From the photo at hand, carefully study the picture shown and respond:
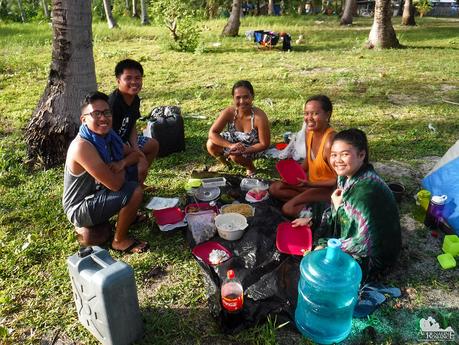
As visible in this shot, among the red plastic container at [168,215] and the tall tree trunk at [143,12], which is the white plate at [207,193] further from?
the tall tree trunk at [143,12]

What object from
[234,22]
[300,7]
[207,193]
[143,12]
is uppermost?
[300,7]

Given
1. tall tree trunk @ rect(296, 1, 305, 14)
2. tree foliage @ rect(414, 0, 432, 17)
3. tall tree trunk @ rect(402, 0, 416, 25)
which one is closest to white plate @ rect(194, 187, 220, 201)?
tall tree trunk @ rect(402, 0, 416, 25)

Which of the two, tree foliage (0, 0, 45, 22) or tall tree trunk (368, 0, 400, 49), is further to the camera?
tree foliage (0, 0, 45, 22)

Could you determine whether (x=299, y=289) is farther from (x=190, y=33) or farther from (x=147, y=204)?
(x=190, y=33)

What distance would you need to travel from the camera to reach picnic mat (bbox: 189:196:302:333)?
2.70m

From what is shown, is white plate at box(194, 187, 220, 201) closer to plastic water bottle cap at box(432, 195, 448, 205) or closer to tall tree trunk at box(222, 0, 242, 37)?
plastic water bottle cap at box(432, 195, 448, 205)

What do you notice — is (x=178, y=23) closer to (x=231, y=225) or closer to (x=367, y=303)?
(x=231, y=225)

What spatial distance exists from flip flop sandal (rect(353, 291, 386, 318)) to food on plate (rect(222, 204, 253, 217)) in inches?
52.4

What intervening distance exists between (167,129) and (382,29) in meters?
10.3

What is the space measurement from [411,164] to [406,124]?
1671 mm

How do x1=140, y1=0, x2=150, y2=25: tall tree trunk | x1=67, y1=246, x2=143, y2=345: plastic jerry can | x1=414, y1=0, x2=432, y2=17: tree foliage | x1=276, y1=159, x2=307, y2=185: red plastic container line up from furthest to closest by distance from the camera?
1. x1=414, y1=0, x2=432, y2=17: tree foliage
2. x1=140, y1=0, x2=150, y2=25: tall tree trunk
3. x1=276, y1=159, x2=307, y2=185: red plastic container
4. x1=67, y1=246, x2=143, y2=345: plastic jerry can

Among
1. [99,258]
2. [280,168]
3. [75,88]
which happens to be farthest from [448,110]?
[99,258]

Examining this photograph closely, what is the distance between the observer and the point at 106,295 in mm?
2240

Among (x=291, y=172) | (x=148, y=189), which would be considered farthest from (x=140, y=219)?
(x=291, y=172)
